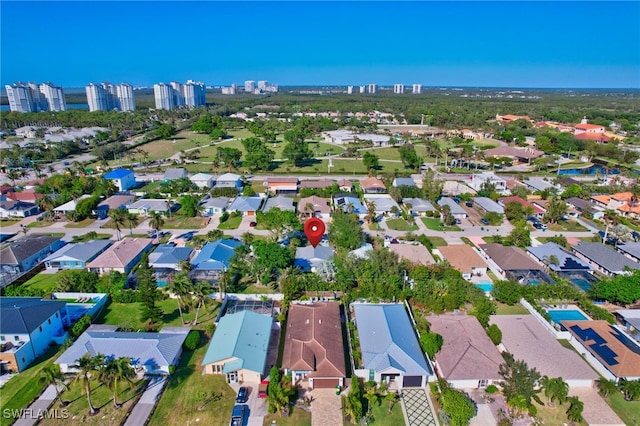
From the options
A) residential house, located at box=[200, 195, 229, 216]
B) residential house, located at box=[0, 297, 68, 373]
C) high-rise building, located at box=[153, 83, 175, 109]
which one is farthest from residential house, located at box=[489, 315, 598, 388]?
high-rise building, located at box=[153, 83, 175, 109]

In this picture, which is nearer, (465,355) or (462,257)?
(465,355)

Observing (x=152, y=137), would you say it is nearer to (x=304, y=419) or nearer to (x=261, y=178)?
(x=261, y=178)

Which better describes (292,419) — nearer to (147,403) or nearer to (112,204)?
(147,403)

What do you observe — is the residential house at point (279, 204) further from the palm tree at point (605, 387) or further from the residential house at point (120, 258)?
the palm tree at point (605, 387)

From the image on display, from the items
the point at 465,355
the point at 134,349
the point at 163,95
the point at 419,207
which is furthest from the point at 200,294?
the point at 163,95

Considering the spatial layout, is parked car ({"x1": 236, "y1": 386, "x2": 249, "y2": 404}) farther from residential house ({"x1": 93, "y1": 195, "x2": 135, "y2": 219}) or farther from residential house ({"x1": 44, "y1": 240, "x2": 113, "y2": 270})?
residential house ({"x1": 93, "y1": 195, "x2": 135, "y2": 219})

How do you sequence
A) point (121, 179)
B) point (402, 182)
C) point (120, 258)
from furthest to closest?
point (402, 182) → point (121, 179) → point (120, 258)

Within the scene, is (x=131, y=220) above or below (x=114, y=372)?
above
